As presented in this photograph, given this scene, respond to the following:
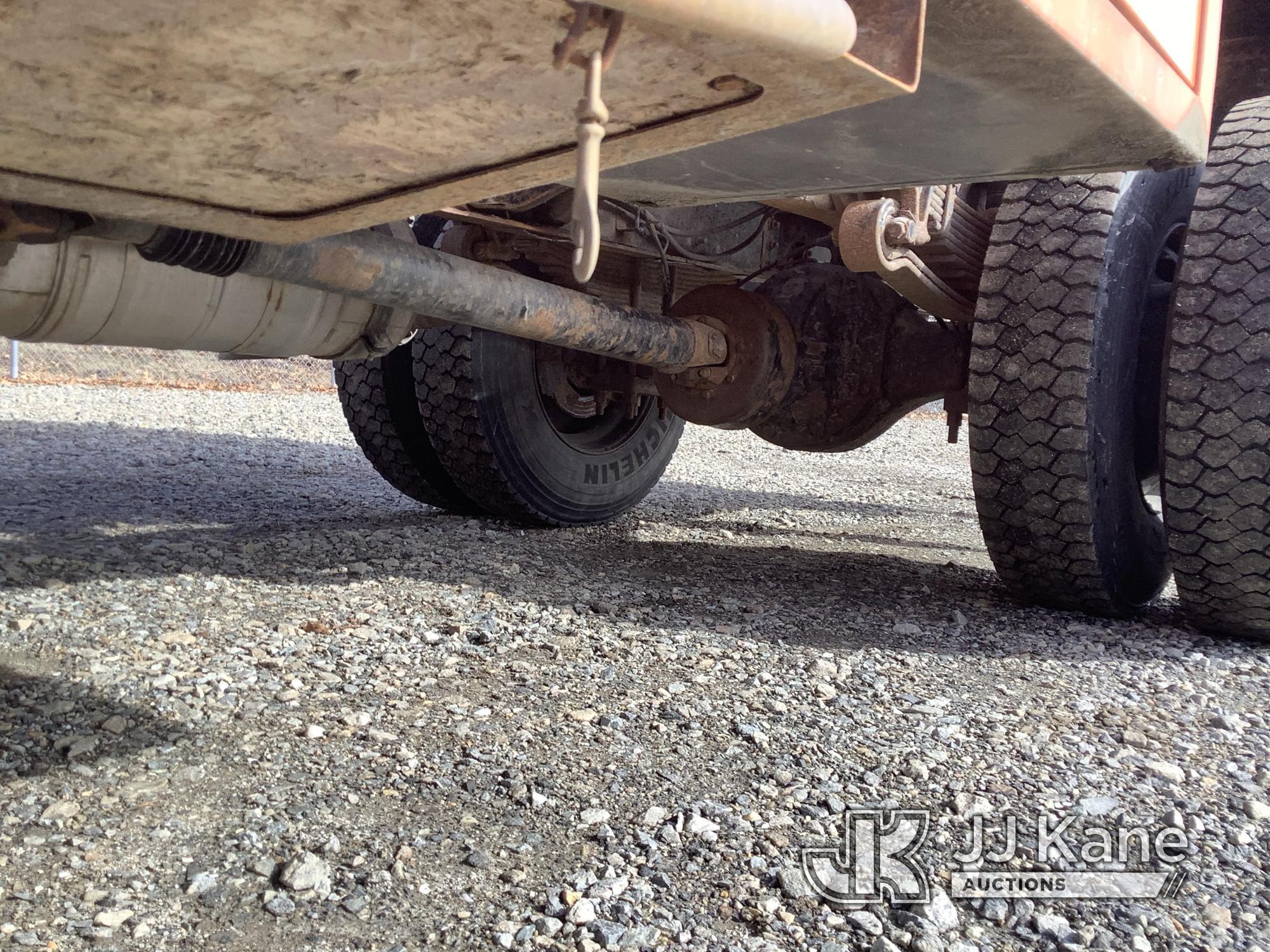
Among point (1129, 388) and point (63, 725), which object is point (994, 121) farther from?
point (63, 725)

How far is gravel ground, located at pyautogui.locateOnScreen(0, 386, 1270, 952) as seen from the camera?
1.38m

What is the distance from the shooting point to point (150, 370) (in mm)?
10984

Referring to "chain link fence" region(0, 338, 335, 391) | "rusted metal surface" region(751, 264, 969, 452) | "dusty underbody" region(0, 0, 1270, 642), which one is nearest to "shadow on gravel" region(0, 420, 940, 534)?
"dusty underbody" region(0, 0, 1270, 642)

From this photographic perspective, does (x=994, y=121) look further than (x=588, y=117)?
Yes

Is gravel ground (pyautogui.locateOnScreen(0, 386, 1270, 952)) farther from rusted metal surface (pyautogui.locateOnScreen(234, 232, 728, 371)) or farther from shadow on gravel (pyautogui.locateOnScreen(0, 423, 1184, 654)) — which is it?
rusted metal surface (pyautogui.locateOnScreen(234, 232, 728, 371))

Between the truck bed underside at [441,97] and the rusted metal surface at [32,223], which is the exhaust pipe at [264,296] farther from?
the truck bed underside at [441,97]

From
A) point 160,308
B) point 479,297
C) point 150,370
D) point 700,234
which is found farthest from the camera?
point 150,370

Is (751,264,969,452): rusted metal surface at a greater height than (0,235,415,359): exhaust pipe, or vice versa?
(0,235,415,359): exhaust pipe

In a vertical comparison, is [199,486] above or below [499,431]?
below

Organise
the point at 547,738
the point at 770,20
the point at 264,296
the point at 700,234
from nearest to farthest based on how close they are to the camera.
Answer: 1. the point at 770,20
2. the point at 547,738
3. the point at 264,296
4. the point at 700,234

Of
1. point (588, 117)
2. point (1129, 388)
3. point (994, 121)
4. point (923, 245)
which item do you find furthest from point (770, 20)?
point (1129, 388)

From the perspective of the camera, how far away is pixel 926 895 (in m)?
1.44

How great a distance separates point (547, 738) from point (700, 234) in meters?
2.19

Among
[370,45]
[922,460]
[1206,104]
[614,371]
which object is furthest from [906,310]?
[922,460]
